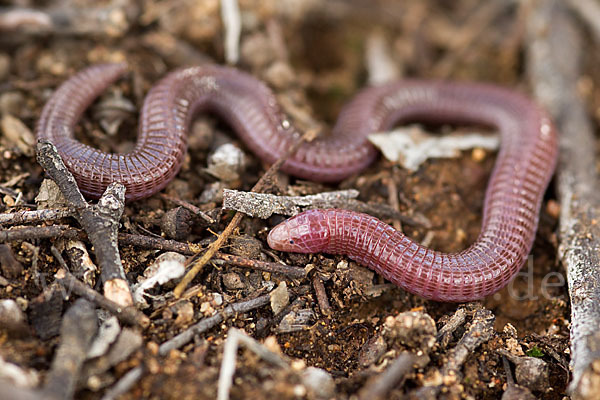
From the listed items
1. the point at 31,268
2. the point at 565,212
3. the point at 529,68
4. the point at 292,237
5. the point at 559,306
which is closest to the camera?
the point at 31,268

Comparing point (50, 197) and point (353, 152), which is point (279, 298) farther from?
point (50, 197)

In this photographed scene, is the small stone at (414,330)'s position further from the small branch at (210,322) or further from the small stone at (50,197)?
the small stone at (50,197)

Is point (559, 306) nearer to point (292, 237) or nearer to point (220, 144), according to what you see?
point (292, 237)

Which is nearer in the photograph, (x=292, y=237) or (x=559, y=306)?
(x=292, y=237)

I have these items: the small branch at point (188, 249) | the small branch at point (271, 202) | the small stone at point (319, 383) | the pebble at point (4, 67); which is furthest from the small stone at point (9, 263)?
the pebble at point (4, 67)

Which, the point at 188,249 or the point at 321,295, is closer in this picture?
the point at 188,249

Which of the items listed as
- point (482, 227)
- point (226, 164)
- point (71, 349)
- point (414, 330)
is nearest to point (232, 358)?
point (71, 349)

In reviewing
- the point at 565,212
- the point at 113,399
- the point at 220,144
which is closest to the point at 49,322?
the point at 113,399
